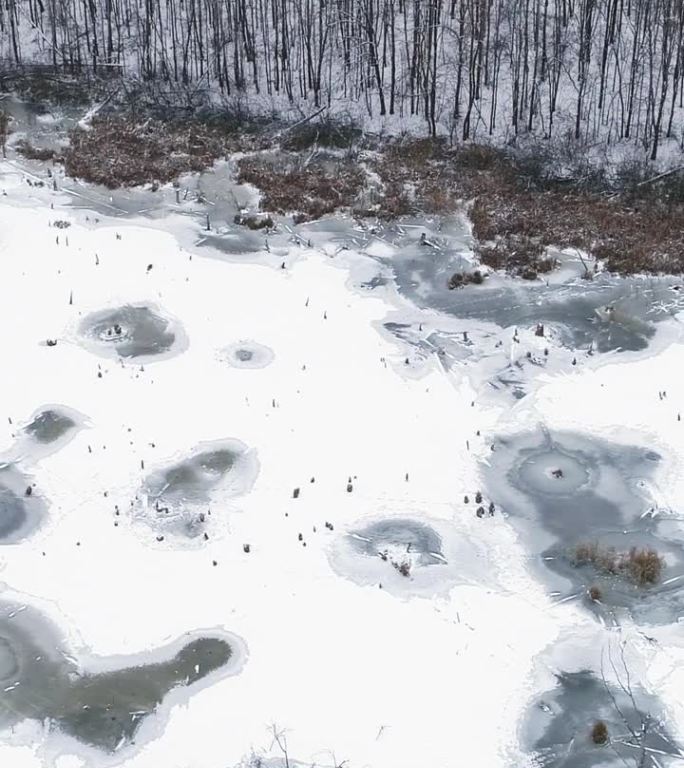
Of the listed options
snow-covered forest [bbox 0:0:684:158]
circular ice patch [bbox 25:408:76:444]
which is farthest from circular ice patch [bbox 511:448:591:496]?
snow-covered forest [bbox 0:0:684:158]

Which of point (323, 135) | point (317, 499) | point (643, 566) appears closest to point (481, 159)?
point (323, 135)

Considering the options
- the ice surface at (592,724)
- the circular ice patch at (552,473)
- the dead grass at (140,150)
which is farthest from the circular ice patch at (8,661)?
the dead grass at (140,150)

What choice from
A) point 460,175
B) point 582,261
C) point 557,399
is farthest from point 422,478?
point 460,175

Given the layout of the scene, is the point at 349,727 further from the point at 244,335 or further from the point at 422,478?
the point at 244,335

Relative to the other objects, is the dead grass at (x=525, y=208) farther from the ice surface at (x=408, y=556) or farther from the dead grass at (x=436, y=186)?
the ice surface at (x=408, y=556)

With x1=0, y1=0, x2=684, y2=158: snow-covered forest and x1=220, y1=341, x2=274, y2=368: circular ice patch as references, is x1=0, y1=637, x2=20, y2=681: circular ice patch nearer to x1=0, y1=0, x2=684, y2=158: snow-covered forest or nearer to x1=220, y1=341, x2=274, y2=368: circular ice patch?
x1=220, y1=341, x2=274, y2=368: circular ice patch

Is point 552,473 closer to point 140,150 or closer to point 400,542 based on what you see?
point 400,542
